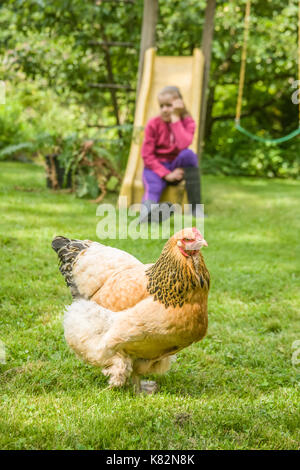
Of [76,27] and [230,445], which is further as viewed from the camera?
[76,27]

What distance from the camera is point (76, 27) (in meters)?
12.0

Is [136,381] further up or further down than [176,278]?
further down

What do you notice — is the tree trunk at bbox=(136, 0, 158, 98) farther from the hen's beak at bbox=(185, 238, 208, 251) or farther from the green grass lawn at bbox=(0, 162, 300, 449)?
the hen's beak at bbox=(185, 238, 208, 251)

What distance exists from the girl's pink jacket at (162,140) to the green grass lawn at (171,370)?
6.16ft

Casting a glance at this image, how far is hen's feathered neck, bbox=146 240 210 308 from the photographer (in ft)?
9.97

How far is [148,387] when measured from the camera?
342 centimetres

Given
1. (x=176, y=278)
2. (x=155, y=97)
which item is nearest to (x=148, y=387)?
(x=176, y=278)

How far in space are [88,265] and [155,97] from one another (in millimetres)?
6777

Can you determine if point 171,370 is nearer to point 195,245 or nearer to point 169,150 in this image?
point 195,245

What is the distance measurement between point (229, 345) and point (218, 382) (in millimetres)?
581

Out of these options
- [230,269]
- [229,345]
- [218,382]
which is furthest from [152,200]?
[218,382]

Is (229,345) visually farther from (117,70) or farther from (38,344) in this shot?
(117,70)

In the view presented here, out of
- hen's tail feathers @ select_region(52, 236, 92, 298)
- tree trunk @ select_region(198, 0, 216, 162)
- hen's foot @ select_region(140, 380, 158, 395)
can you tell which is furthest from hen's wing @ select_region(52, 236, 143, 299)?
tree trunk @ select_region(198, 0, 216, 162)

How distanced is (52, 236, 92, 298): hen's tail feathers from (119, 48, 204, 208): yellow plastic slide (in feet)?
16.2
